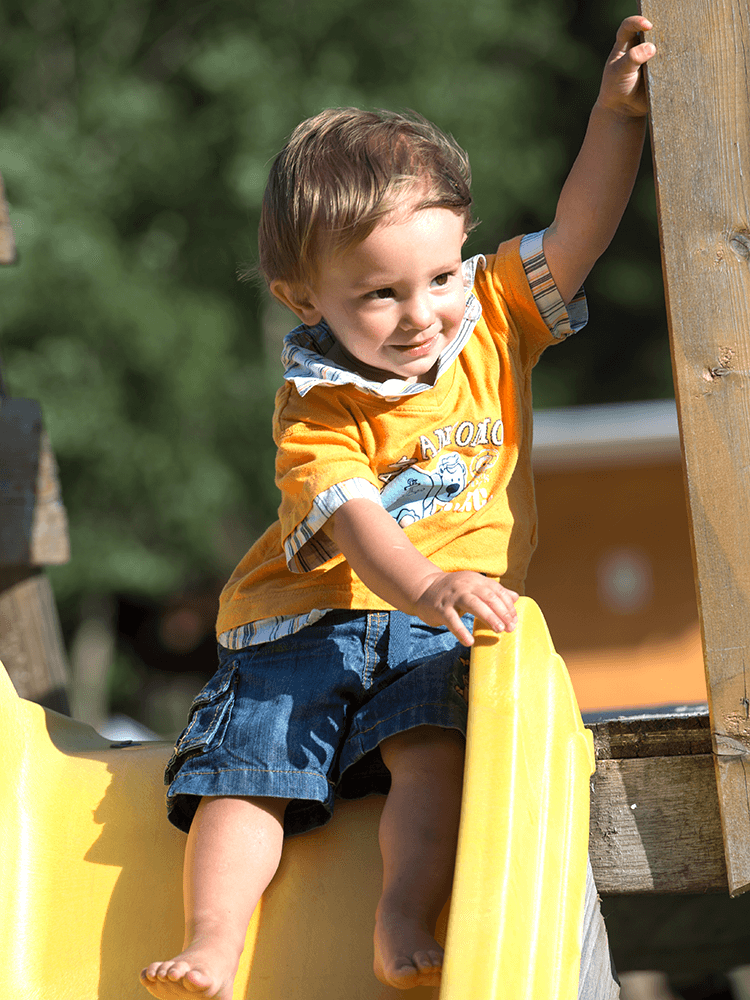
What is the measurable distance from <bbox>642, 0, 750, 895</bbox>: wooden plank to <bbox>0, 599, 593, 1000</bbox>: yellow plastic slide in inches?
9.7

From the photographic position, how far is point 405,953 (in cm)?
144

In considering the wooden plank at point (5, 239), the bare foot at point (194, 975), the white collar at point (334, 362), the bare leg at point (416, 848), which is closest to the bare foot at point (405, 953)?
the bare leg at point (416, 848)

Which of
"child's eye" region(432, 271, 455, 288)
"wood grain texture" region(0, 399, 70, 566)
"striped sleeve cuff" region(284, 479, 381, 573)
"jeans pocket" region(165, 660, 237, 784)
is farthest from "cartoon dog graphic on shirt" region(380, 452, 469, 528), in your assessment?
"wood grain texture" region(0, 399, 70, 566)

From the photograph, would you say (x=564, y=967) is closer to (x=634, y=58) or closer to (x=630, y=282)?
(x=634, y=58)

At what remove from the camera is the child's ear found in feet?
6.37

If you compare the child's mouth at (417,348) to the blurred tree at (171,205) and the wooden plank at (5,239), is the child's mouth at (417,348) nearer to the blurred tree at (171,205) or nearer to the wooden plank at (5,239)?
the wooden plank at (5,239)

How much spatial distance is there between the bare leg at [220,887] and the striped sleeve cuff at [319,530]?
1.25 feet

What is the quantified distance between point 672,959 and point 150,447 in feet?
20.1

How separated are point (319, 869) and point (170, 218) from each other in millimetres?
8356

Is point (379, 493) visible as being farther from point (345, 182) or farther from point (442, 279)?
point (345, 182)

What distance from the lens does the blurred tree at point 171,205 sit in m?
8.55

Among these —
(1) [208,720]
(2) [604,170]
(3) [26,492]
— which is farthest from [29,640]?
(2) [604,170]

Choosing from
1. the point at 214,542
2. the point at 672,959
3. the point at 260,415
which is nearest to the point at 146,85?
the point at 260,415

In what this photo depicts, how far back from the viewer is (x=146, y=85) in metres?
9.27
